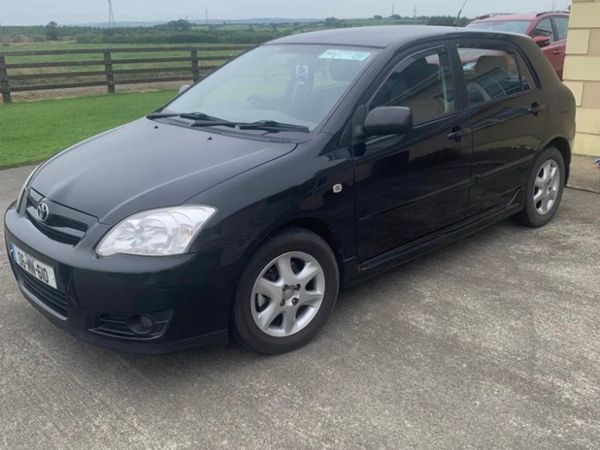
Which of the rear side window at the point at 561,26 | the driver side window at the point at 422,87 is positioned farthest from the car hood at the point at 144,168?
the rear side window at the point at 561,26

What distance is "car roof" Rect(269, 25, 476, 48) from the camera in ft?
12.8

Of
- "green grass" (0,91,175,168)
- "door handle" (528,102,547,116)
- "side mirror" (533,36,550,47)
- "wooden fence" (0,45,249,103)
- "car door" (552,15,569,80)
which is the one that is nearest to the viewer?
"door handle" (528,102,547,116)

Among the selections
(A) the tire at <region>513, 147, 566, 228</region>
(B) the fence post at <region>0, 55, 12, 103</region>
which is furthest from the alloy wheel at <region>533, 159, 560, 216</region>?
(B) the fence post at <region>0, 55, 12, 103</region>

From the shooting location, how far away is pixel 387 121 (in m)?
3.36

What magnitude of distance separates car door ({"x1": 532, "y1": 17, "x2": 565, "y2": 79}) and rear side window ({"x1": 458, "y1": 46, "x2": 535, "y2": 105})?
7.84m

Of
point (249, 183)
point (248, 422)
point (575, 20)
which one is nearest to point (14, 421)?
point (248, 422)

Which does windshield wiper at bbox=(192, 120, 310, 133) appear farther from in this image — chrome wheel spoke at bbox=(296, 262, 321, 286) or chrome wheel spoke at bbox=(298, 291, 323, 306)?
chrome wheel spoke at bbox=(298, 291, 323, 306)

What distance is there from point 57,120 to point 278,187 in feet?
32.3

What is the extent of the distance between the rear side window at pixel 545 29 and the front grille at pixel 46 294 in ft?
36.0

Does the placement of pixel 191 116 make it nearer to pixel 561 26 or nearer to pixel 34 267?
pixel 34 267

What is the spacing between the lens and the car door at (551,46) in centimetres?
1177

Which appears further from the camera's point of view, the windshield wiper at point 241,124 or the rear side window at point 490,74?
the rear side window at point 490,74

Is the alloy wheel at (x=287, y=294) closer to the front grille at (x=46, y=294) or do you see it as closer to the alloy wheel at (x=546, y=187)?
the front grille at (x=46, y=294)

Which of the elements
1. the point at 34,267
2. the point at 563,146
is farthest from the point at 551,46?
the point at 34,267
